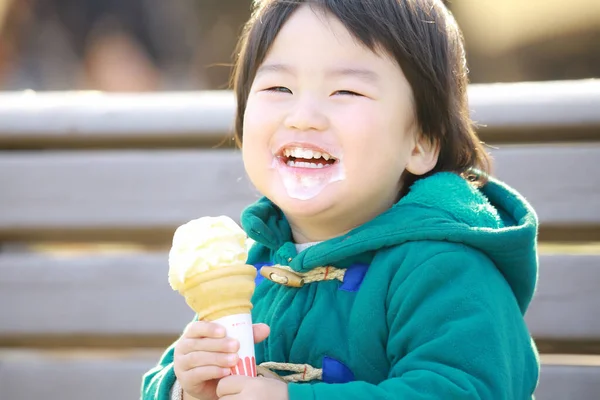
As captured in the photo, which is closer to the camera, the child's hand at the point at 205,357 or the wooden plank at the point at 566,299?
the child's hand at the point at 205,357

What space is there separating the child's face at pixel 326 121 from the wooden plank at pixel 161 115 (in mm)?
707

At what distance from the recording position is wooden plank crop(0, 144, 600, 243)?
2.59 meters

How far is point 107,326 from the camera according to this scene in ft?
8.73

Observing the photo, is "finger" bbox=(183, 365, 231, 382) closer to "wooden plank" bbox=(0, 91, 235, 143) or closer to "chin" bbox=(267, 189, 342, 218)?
"chin" bbox=(267, 189, 342, 218)

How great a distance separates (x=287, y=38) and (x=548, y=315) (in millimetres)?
1223

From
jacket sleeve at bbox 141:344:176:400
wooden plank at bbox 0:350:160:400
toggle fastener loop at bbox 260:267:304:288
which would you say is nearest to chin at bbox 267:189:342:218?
toggle fastener loop at bbox 260:267:304:288

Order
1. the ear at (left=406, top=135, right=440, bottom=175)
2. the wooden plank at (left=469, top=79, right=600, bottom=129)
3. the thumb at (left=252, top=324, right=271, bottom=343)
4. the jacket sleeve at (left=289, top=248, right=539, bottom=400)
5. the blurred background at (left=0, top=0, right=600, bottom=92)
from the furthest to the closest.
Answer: the blurred background at (left=0, top=0, right=600, bottom=92) < the wooden plank at (left=469, top=79, right=600, bottom=129) < the ear at (left=406, top=135, right=440, bottom=175) < the thumb at (left=252, top=324, right=271, bottom=343) < the jacket sleeve at (left=289, top=248, right=539, bottom=400)

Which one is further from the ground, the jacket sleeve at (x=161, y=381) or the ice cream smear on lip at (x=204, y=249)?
the ice cream smear on lip at (x=204, y=249)

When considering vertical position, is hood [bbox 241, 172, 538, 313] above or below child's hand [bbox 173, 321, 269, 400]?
above

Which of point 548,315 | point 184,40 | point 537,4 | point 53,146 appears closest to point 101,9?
point 184,40

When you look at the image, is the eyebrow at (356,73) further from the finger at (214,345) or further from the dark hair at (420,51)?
the finger at (214,345)

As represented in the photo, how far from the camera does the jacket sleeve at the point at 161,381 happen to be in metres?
1.80

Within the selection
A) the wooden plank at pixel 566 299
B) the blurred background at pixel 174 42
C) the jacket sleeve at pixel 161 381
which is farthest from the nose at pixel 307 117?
the blurred background at pixel 174 42

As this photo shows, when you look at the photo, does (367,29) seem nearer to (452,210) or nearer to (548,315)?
(452,210)
